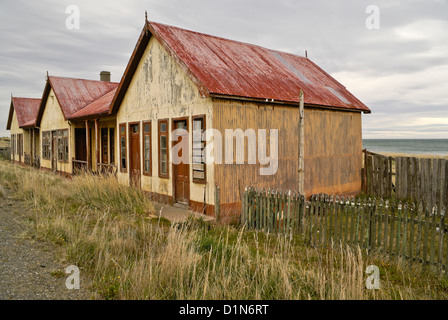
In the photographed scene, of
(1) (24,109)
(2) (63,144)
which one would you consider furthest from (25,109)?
(2) (63,144)

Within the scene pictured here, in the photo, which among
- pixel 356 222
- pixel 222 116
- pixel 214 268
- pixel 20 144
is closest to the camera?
pixel 214 268

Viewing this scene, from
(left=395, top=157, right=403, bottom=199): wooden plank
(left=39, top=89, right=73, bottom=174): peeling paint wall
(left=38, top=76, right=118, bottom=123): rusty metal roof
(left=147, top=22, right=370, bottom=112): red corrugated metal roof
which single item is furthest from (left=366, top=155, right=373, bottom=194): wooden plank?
(left=39, top=89, right=73, bottom=174): peeling paint wall

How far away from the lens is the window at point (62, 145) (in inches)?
781

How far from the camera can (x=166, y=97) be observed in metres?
11.1

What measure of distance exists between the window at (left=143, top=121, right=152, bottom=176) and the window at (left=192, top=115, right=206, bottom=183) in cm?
284

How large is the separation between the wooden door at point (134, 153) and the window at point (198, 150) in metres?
3.71

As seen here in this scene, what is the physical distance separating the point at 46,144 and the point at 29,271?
2001 cm

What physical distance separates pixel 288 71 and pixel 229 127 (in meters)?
5.35

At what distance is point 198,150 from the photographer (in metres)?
9.79

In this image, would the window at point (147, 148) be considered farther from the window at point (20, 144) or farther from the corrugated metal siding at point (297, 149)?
the window at point (20, 144)

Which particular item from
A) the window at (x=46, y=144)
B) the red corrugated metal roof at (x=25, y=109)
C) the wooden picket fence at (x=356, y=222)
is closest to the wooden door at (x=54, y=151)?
the window at (x=46, y=144)

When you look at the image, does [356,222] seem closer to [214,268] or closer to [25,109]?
[214,268]
